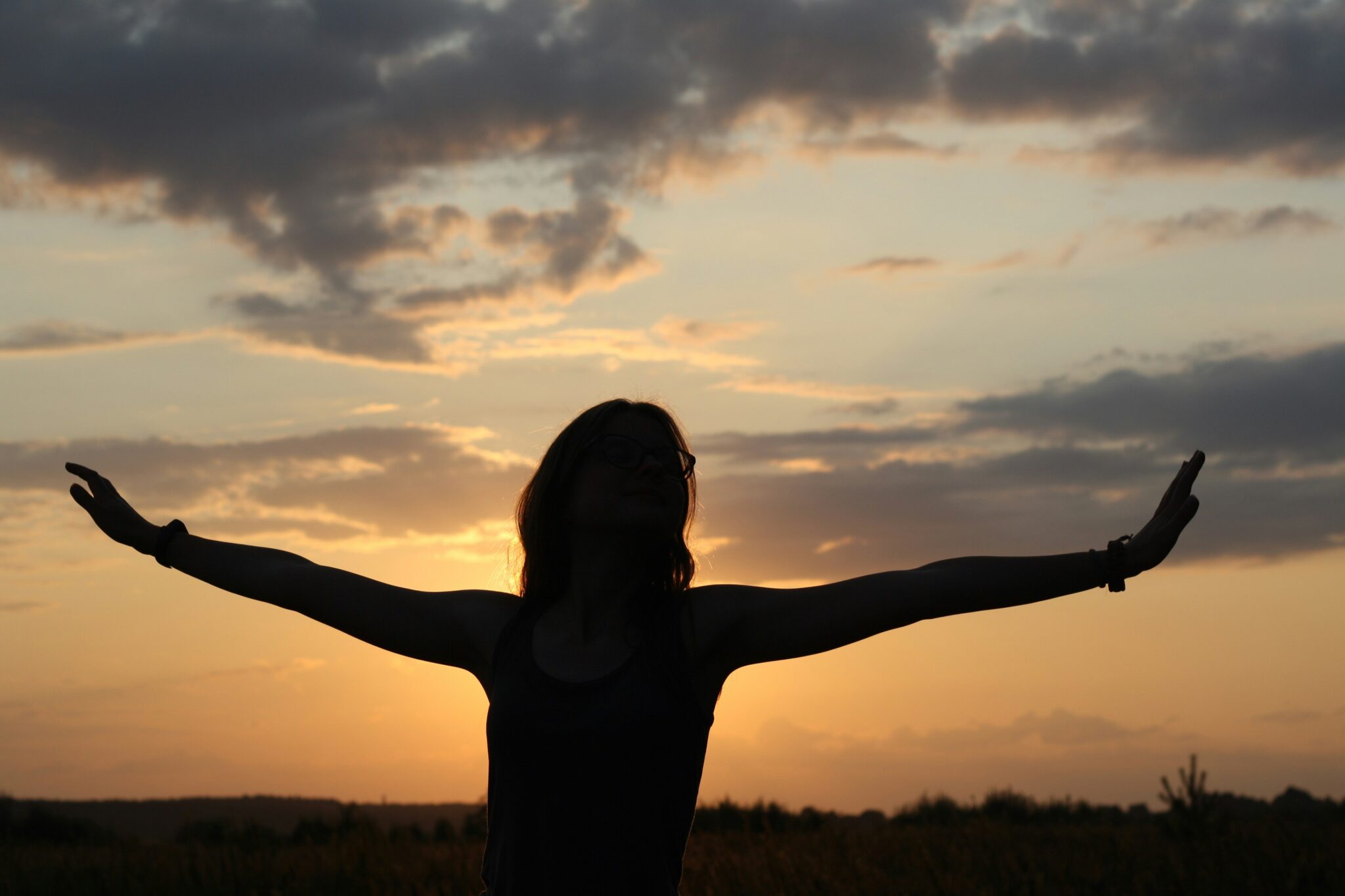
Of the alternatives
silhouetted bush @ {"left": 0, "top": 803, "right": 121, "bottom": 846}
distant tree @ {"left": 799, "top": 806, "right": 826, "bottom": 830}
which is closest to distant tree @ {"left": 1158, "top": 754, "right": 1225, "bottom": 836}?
distant tree @ {"left": 799, "top": 806, "right": 826, "bottom": 830}

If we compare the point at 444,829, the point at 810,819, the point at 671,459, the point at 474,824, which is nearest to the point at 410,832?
the point at 474,824

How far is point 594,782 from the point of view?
12.9 feet

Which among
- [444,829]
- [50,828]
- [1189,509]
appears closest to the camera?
[1189,509]

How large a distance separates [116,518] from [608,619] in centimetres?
215

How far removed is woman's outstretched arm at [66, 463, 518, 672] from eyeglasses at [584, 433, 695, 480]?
65 centimetres

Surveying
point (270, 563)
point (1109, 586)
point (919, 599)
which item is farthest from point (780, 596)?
point (270, 563)

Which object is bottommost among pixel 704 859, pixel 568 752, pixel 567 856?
pixel 704 859

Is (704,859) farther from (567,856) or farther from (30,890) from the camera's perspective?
(567,856)

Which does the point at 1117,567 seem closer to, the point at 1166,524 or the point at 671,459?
the point at 1166,524

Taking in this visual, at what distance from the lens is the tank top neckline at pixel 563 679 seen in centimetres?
405

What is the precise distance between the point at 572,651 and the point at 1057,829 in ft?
56.4

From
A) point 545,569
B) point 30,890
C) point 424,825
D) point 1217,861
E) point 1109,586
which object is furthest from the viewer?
point 424,825

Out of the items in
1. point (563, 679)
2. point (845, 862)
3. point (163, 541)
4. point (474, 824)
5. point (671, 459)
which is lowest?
point (474, 824)

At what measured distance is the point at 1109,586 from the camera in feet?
13.8
